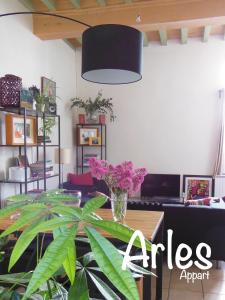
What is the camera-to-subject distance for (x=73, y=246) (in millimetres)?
510

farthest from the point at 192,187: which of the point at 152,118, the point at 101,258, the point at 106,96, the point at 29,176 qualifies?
the point at 101,258

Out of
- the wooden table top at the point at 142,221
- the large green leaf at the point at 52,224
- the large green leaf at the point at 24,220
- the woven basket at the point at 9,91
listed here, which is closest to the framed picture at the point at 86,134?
the woven basket at the point at 9,91

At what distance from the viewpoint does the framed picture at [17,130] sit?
12.2 ft

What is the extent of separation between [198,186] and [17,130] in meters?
3.64

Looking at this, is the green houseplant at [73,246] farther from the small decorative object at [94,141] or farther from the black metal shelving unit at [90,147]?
the black metal shelving unit at [90,147]

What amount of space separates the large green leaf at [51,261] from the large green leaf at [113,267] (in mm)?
46

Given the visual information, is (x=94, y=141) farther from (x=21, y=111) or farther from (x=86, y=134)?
(x=21, y=111)

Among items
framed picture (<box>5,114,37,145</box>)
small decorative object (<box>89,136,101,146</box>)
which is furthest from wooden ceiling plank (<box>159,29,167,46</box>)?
framed picture (<box>5,114,37,145</box>)

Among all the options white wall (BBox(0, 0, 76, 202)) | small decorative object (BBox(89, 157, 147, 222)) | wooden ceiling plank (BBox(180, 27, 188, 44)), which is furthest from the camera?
wooden ceiling plank (BBox(180, 27, 188, 44))

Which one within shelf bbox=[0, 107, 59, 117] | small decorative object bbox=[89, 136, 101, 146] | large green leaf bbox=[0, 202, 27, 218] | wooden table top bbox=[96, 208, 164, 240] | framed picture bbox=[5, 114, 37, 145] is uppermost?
shelf bbox=[0, 107, 59, 117]

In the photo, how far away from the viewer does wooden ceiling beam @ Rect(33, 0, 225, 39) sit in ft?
13.1

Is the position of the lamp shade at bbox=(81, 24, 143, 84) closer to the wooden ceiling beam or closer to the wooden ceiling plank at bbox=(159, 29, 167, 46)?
the wooden ceiling beam

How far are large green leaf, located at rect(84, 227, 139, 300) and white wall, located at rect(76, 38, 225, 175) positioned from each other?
575cm

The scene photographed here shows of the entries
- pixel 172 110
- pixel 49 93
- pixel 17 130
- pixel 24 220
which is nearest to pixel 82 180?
pixel 49 93
